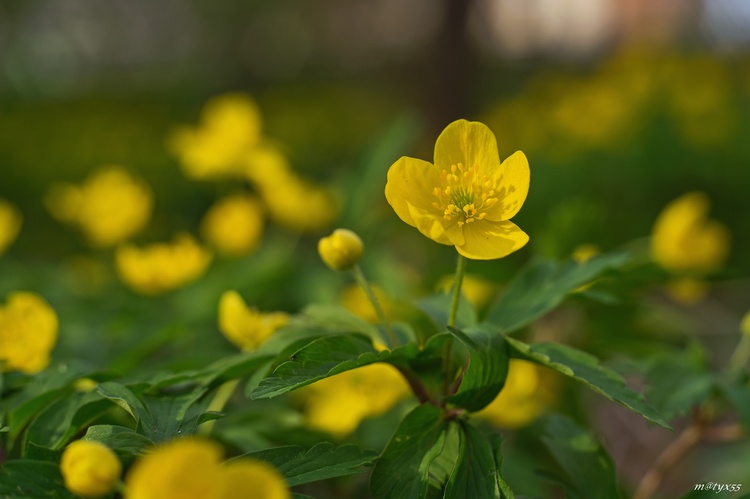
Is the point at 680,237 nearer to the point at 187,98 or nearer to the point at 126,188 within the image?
the point at 126,188

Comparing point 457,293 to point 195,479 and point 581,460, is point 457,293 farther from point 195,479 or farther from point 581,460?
point 195,479

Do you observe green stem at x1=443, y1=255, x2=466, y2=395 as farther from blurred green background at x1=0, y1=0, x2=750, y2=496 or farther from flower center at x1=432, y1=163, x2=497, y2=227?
blurred green background at x1=0, y1=0, x2=750, y2=496

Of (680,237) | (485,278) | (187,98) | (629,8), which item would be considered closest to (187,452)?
(485,278)

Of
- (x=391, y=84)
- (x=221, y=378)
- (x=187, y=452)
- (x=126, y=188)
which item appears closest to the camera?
(x=187, y=452)

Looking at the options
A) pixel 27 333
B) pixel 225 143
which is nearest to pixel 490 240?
pixel 27 333

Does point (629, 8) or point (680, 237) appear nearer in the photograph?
point (680, 237)

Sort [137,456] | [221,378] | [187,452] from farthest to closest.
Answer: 1. [221,378]
2. [137,456]
3. [187,452]
